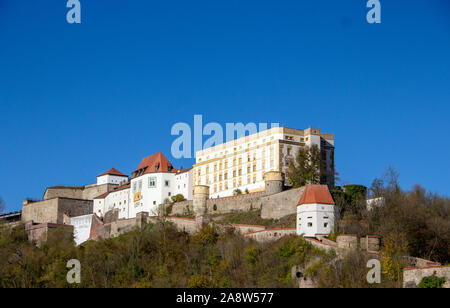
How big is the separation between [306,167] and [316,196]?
620 inches

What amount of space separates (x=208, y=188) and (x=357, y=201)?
67.0 ft

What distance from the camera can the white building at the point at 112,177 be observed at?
4360 inches

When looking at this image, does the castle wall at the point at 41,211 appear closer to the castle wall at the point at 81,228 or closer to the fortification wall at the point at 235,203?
the castle wall at the point at 81,228

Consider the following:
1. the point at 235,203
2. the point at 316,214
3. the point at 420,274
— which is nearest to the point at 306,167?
the point at 235,203

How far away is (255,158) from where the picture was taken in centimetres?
9006

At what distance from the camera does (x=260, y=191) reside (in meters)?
83.6

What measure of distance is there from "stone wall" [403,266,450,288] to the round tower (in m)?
25.2

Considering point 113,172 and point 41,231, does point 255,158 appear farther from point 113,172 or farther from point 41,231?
point 113,172

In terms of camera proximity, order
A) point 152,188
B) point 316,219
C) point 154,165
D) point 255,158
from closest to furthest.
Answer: point 316,219 → point 255,158 → point 152,188 → point 154,165

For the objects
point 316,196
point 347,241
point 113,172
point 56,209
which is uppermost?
point 113,172

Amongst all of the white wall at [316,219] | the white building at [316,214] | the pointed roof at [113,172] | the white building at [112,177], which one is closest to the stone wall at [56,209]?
the white building at [112,177]
